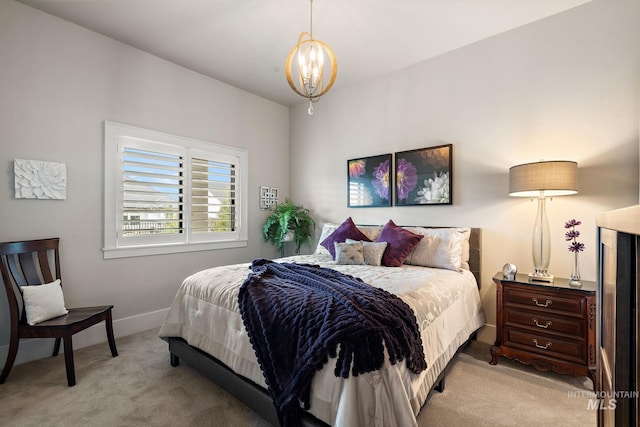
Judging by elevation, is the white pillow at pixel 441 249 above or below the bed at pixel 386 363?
above

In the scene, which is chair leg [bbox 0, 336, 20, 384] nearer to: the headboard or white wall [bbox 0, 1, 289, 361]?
white wall [bbox 0, 1, 289, 361]

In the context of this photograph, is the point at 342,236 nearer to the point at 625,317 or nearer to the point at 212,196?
the point at 212,196

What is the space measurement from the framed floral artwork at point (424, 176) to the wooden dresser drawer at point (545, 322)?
4.18 feet

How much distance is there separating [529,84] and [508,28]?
0.60 meters

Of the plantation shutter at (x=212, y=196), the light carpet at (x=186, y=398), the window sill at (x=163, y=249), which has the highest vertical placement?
the plantation shutter at (x=212, y=196)

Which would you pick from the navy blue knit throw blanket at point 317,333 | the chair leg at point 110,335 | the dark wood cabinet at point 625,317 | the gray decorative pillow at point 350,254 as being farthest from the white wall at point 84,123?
the dark wood cabinet at point 625,317

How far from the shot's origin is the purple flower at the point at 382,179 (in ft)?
12.1

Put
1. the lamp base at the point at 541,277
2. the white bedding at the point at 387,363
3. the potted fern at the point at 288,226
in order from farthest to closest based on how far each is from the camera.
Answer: the potted fern at the point at 288,226
the lamp base at the point at 541,277
the white bedding at the point at 387,363

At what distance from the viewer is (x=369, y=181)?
3869mm

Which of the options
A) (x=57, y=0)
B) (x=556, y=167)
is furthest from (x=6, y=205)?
(x=556, y=167)

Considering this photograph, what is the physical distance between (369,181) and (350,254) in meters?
1.28

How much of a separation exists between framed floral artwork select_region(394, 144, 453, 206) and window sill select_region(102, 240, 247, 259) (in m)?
2.35

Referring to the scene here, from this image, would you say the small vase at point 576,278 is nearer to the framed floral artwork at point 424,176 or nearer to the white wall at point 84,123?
the framed floral artwork at point 424,176

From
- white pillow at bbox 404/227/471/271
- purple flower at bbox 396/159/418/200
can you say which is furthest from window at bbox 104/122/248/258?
white pillow at bbox 404/227/471/271
